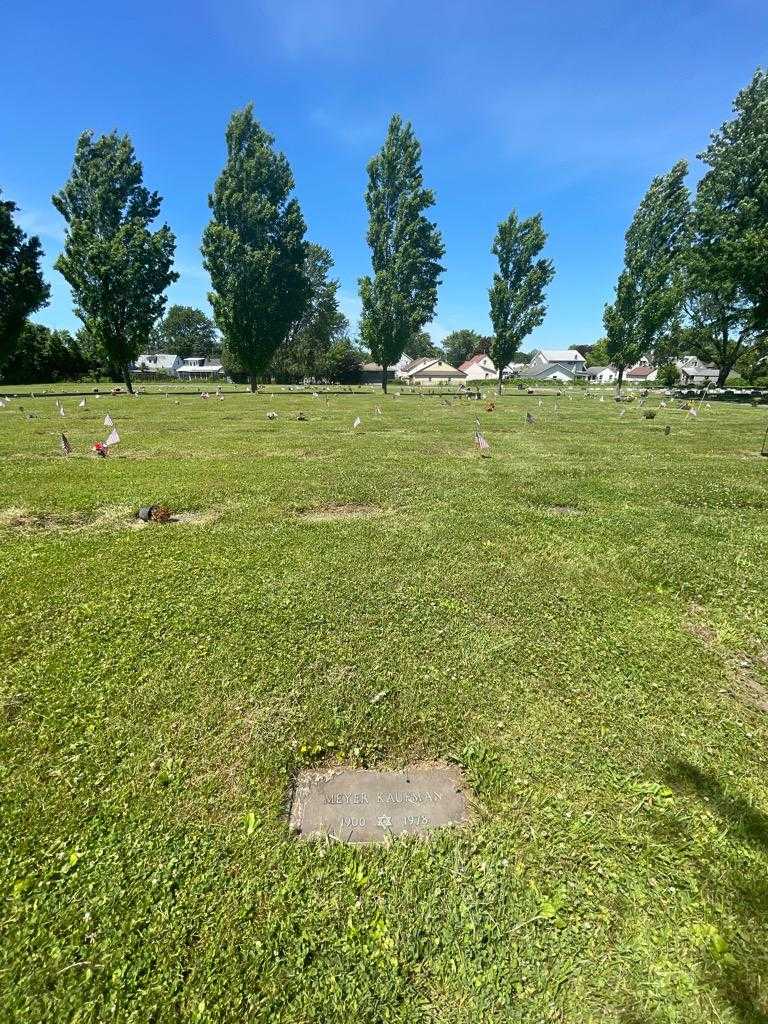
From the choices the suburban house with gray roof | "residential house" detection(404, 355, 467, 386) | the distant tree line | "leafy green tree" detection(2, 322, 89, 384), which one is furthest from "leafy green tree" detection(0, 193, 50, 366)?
the suburban house with gray roof

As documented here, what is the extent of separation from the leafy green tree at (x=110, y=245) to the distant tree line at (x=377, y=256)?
0.29ft

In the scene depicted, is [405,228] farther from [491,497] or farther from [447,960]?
[447,960]

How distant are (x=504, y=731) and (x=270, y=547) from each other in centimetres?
383

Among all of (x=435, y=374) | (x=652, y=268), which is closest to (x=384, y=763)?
(x=652, y=268)

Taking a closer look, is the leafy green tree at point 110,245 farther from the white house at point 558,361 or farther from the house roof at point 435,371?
the white house at point 558,361

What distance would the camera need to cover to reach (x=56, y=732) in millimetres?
2914

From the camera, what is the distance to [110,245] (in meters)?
32.4

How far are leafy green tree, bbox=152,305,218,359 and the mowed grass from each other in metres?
123

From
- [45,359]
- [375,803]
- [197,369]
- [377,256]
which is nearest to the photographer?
[375,803]

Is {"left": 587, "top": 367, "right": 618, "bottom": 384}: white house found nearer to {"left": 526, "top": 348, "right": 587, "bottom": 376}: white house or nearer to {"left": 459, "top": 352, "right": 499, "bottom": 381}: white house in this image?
{"left": 526, "top": 348, "right": 587, "bottom": 376}: white house

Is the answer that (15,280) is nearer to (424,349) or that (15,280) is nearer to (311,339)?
(311,339)

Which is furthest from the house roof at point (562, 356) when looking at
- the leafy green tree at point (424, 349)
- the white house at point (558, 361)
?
the leafy green tree at point (424, 349)

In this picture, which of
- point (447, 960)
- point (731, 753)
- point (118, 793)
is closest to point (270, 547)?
point (118, 793)

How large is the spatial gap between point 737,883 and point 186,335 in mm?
132893
